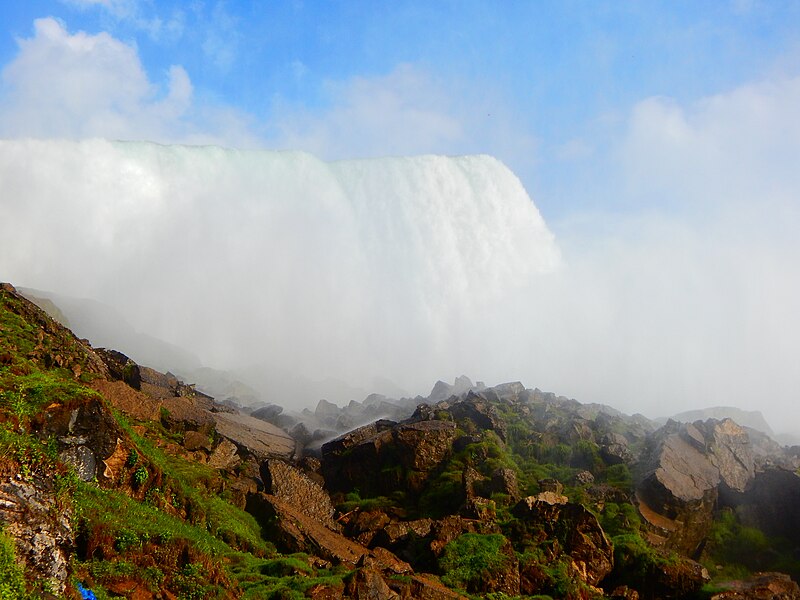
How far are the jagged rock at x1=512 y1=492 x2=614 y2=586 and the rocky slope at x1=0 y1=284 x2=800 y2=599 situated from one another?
56 mm

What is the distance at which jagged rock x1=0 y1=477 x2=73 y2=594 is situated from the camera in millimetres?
8133

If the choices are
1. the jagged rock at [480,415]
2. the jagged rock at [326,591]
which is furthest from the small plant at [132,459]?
the jagged rock at [480,415]

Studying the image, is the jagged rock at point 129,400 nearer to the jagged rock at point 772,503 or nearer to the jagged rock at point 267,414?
the jagged rock at point 267,414

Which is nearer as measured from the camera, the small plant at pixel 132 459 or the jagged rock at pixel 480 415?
the small plant at pixel 132 459

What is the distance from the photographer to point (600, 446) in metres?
31.1

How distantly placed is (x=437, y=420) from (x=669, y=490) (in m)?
10.7

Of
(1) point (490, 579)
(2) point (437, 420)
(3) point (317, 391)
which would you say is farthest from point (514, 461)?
(3) point (317, 391)

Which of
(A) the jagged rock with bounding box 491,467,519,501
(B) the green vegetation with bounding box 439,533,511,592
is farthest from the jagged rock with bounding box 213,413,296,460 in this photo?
(B) the green vegetation with bounding box 439,533,511,592

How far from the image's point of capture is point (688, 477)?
26734 millimetres

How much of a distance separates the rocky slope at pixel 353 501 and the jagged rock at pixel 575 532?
0.18 feet

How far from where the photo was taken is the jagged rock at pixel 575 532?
18.4m

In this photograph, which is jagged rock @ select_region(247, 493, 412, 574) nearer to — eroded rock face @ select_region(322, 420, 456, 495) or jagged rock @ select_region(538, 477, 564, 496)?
eroded rock face @ select_region(322, 420, 456, 495)

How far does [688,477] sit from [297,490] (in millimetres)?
17541

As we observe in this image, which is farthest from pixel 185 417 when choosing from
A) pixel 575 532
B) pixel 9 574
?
pixel 9 574
